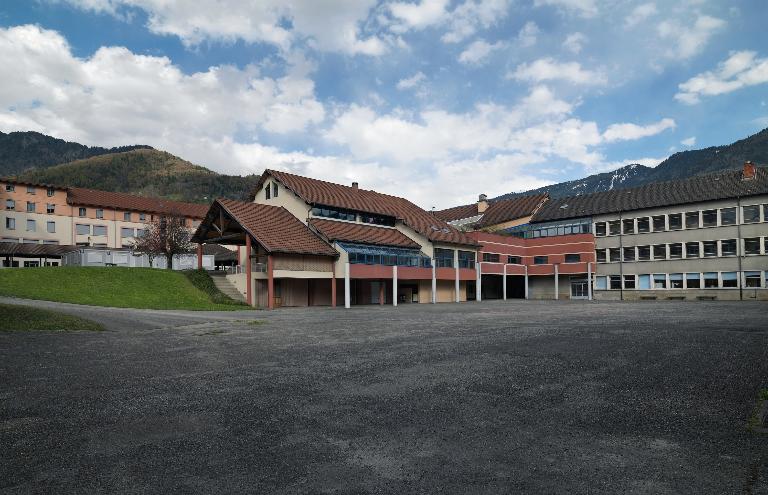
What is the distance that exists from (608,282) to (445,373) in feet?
181

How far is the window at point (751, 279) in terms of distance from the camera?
159 ft

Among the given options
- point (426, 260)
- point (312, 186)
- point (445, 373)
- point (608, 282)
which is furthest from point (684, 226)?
point (445, 373)

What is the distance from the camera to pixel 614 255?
193ft

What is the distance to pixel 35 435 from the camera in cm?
633

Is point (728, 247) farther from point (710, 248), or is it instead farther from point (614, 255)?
point (614, 255)

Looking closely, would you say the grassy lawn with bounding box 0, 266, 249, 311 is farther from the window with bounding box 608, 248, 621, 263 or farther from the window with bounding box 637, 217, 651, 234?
the window with bounding box 637, 217, 651, 234

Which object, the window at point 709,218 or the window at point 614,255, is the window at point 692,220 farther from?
the window at point 614,255

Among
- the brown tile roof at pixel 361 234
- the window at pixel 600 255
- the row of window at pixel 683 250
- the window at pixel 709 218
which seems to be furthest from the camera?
the window at pixel 600 255

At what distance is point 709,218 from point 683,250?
4185mm

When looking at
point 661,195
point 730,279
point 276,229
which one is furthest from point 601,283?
point 276,229

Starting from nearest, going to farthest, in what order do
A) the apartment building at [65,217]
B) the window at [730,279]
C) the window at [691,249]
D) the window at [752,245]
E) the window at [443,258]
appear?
1. the window at [752,245]
2. the window at [730,279]
3. the window at [691,249]
4. the window at [443,258]
5. the apartment building at [65,217]

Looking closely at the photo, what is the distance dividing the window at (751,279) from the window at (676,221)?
26.4ft

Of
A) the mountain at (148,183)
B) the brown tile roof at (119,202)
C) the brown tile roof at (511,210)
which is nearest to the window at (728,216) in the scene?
the brown tile roof at (511,210)

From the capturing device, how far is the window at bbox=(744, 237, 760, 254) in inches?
1916
